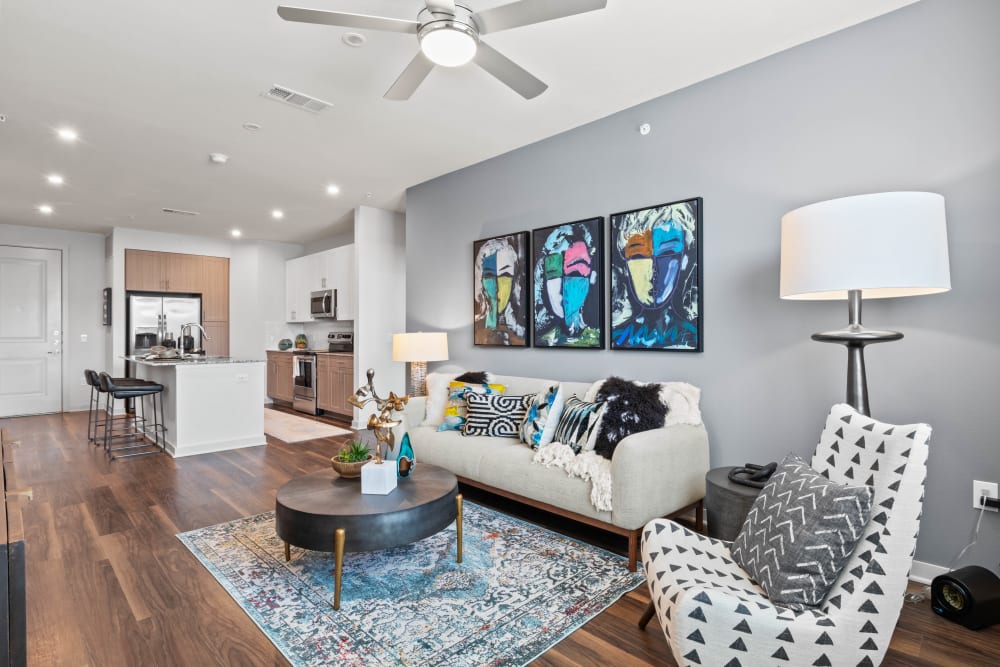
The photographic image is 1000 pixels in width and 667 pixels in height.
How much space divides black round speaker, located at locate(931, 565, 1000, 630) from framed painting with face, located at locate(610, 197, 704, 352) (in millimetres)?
1503

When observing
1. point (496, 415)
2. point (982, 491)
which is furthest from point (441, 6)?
point (982, 491)

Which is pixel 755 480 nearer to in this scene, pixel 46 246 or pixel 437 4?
pixel 437 4

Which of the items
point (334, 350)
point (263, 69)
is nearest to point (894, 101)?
point (263, 69)

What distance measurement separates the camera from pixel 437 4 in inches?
81.7

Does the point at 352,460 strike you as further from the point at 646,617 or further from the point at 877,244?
the point at 877,244

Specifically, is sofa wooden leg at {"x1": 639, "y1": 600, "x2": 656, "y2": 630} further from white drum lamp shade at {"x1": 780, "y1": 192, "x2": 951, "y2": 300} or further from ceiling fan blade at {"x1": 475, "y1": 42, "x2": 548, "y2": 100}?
ceiling fan blade at {"x1": 475, "y1": 42, "x2": 548, "y2": 100}

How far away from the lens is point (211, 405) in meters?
4.98

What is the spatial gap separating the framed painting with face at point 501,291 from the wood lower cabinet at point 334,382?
8.11 ft

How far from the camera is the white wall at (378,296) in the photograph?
19.9 feet

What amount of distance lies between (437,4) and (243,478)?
3.59 metres

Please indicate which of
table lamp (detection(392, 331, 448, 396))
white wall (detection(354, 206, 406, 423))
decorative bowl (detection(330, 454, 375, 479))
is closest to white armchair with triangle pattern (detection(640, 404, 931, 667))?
decorative bowl (detection(330, 454, 375, 479))

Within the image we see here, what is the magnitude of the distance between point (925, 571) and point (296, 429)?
568cm

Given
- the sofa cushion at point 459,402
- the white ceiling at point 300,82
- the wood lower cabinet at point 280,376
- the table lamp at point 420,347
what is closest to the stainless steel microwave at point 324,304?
the wood lower cabinet at point 280,376

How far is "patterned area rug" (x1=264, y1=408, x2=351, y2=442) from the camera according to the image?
5660 millimetres
